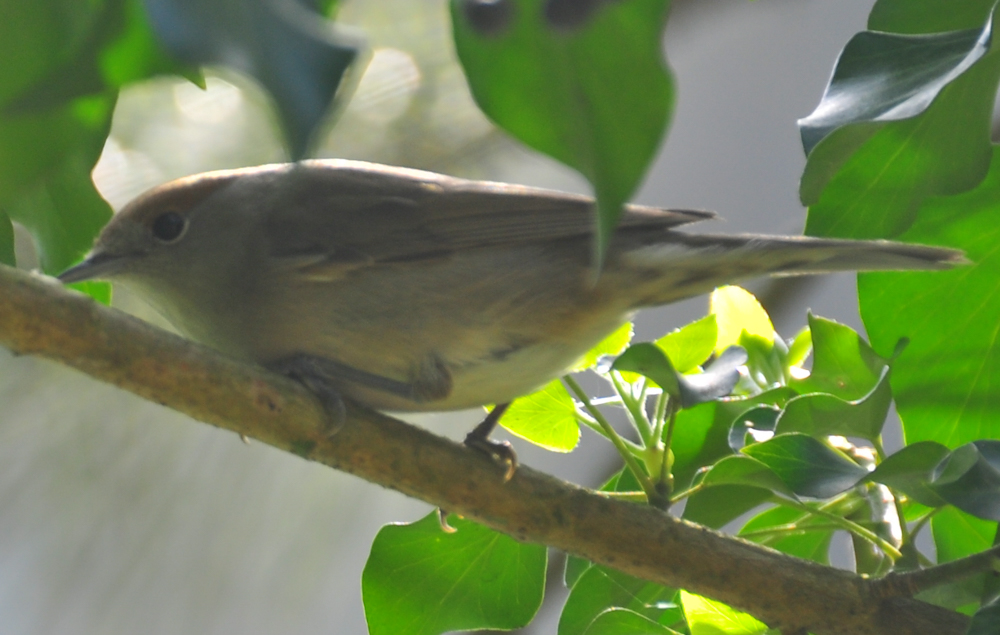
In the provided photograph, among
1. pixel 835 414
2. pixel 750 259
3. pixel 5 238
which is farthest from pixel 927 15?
pixel 5 238

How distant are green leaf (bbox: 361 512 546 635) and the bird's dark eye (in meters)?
0.81

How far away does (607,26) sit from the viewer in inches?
19.1

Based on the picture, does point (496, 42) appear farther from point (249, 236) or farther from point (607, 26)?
point (249, 236)

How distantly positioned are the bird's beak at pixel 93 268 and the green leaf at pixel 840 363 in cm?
133

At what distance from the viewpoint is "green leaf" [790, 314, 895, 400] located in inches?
57.6

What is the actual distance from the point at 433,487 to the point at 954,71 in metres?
0.96

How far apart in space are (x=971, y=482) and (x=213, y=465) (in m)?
3.46

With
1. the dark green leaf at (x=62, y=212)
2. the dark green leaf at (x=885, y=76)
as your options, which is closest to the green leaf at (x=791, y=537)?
the dark green leaf at (x=885, y=76)

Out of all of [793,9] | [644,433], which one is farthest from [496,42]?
[793,9]

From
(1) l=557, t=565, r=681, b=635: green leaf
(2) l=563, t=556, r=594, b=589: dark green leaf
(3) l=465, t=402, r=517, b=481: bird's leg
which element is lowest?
(2) l=563, t=556, r=594, b=589: dark green leaf

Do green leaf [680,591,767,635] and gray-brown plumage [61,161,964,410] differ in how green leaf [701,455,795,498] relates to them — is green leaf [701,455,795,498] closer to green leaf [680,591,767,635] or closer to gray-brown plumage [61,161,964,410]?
green leaf [680,591,767,635]

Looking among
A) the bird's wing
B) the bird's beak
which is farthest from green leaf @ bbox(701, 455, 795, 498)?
the bird's beak

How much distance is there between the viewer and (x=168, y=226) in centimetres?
197

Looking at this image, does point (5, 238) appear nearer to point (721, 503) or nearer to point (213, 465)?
point (721, 503)
